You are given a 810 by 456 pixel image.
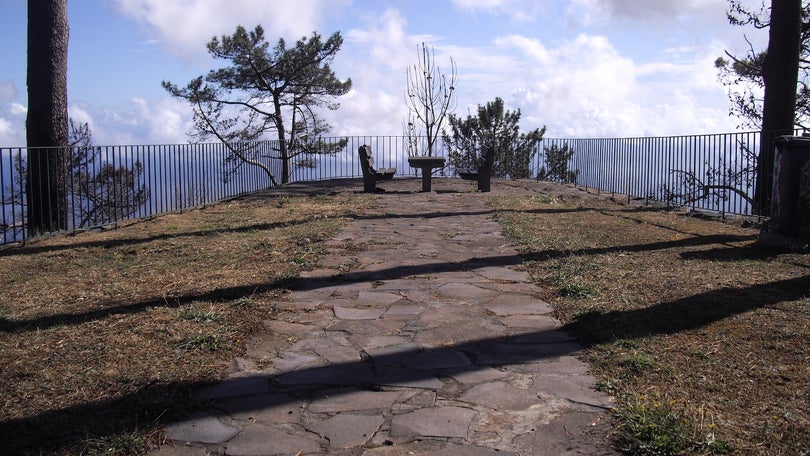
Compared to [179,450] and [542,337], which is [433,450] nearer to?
[179,450]

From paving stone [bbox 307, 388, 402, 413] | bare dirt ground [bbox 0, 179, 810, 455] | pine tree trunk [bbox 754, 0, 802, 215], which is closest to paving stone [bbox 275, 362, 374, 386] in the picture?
paving stone [bbox 307, 388, 402, 413]

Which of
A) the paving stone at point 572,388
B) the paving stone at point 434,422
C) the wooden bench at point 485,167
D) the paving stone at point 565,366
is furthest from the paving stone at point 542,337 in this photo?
the wooden bench at point 485,167

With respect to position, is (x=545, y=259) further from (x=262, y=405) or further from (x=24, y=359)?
(x=24, y=359)

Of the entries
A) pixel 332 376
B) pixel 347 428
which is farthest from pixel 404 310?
pixel 347 428

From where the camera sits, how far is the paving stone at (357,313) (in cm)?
455

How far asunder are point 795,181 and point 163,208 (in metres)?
9.70

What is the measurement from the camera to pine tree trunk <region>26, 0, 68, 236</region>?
9859 mm

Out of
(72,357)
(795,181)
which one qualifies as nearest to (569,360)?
(72,357)

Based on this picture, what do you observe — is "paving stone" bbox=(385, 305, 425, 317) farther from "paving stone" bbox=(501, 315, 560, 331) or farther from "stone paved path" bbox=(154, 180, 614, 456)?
"paving stone" bbox=(501, 315, 560, 331)

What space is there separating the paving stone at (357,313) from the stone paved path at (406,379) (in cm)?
1

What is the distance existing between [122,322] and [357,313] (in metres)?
1.57

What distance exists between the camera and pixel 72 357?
3641 millimetres

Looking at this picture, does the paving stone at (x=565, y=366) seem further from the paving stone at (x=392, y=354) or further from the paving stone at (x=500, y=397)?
the paving stone at (x=392, y=354)

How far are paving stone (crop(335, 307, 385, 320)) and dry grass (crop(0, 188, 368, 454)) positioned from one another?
505mm
